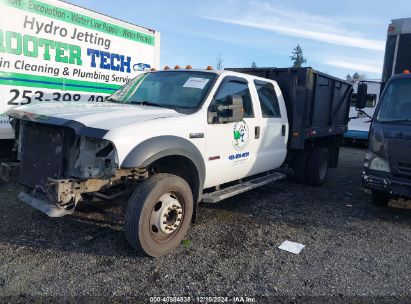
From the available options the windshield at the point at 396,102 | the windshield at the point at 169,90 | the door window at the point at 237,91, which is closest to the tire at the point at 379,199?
the windshield at the point at 396,102

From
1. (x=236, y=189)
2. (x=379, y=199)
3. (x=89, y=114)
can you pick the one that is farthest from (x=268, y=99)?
(x=89, y=114)

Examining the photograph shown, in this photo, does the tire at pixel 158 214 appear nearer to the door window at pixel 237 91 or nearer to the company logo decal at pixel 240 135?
the company logo decal at pixel 240 135

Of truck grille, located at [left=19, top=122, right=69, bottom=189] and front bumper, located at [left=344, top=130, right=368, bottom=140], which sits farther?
front bumper, located at [left=344, top=130, right=368, bottom=140]

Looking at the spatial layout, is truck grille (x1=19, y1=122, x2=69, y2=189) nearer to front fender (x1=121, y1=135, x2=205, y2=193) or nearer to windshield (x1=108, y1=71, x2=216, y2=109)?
front fender (x1=121, y1=135, x2=205, y2=193)

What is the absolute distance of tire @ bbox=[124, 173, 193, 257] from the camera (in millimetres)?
3537

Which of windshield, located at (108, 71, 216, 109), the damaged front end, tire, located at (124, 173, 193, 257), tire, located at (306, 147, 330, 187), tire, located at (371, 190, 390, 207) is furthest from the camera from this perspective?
tire, located at (306, 147, 330, 187)

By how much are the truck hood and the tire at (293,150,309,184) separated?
151 inches

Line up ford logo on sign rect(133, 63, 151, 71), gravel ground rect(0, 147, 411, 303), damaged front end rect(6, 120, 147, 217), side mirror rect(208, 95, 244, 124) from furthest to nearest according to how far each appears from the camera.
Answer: ford logo on sign rect(133, 63, 151, 71) < side mirror rect(208, 95, 244, 124) < damaged front end rect(6, 120, 147, 217) < gravel ground rect(0, 147, 411, 303)

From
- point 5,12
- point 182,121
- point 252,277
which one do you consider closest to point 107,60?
point 5,12

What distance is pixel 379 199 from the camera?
598 cm

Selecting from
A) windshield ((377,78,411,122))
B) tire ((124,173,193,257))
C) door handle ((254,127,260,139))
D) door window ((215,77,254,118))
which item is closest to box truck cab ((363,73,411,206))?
windshield ((377,78,411,122))

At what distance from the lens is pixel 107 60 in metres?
7.32

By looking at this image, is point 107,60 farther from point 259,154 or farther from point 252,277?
point 252,277

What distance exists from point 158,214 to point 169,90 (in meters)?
1.78
